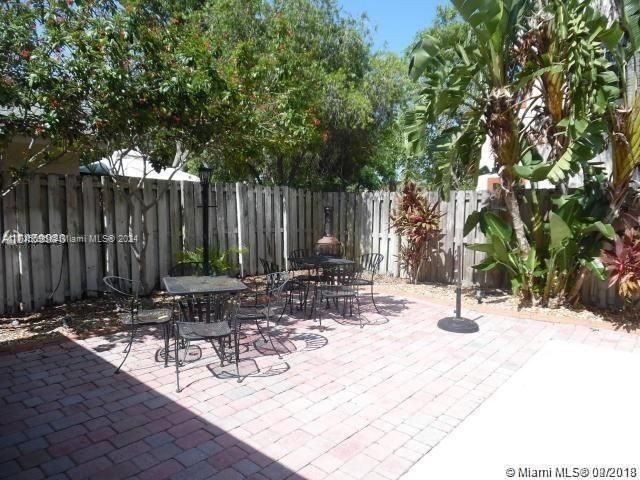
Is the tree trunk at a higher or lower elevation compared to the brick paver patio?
higher

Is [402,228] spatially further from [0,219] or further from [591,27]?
[0,219]

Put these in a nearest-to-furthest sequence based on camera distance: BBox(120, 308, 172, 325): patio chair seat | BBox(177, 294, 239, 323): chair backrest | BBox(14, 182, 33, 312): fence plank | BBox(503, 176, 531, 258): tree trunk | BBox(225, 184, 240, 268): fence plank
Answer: BBox(120, 308, 172, 325): patio chair seat → BBox(177, 294, 239, 323): chair backrest → BBox(14, 182, 33, 312): fence plank → BBox(503, 176, 531, 258): tree trunk → BBox(225, 184, 240, 268): fence plank

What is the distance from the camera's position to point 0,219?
5.61 meters

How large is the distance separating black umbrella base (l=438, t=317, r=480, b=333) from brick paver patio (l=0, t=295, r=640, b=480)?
21cm

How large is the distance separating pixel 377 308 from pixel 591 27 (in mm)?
4908

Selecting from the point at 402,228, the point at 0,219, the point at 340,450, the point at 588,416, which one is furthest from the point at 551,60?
the point at 0,219

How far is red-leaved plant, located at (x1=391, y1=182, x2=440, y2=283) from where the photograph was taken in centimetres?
837

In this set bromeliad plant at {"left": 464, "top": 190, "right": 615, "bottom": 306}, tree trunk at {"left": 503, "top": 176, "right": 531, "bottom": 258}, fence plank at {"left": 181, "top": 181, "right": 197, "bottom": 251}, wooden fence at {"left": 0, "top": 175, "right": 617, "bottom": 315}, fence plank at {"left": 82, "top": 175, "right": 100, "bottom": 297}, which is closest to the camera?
wooden fence at {"left": 0, "top": 175, "right": 617, "bottom": 315}

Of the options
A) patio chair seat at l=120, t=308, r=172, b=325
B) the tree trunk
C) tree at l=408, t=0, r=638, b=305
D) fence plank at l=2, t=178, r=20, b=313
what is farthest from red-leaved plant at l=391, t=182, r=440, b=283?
fence plank at l=2, t=178, r=20, b=313

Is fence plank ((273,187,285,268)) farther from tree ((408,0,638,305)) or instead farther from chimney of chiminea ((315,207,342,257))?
tree ((408,0,638,305))

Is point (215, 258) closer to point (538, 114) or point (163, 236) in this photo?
point (163, 236)

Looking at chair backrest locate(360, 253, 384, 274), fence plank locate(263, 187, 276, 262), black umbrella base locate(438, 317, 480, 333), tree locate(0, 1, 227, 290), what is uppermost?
tree locate(0, 1, 227, 290)

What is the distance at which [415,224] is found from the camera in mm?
8406

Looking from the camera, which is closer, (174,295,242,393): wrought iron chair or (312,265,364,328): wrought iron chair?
(174,295,242,393): wrought iron chair
